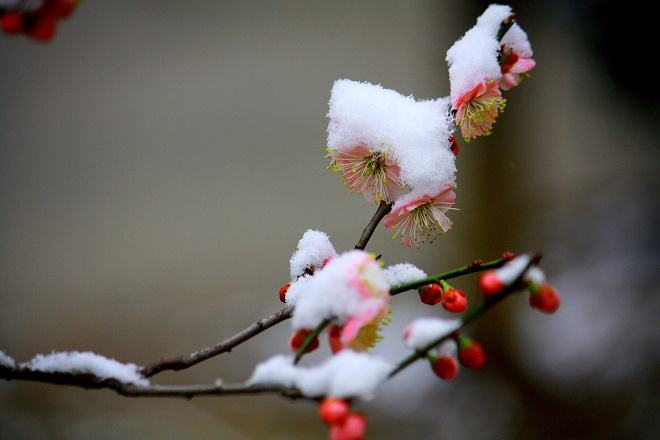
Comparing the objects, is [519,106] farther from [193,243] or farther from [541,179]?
[193,243]

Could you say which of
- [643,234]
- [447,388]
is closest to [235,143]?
[447,388]

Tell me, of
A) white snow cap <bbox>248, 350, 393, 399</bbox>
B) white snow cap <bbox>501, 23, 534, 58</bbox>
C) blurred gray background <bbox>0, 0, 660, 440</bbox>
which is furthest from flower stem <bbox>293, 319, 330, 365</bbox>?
blurred gray background <bbox>0, 0, 660, 440</bbox>

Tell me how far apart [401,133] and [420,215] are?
0.08 m

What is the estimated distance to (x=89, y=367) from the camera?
41 centimetres

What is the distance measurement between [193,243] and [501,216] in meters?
1.28

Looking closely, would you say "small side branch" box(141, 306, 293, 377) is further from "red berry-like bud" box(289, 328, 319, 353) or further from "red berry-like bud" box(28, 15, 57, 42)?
"red berry-like bud" box(28, 15, 57, 42)

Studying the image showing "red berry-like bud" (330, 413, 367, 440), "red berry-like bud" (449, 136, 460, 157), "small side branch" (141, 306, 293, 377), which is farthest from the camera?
"red berry-like bud" (449, 136, 460, 157)

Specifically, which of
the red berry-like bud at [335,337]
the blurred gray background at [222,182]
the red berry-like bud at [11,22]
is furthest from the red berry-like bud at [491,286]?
the blurred gray background at [222,182]

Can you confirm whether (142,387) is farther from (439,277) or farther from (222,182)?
(222,182)

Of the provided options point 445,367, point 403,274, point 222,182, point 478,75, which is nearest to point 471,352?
point 445,367

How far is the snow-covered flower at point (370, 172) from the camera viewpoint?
51 cm

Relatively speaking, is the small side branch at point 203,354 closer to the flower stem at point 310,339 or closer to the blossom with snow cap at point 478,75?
the flower stem at point 310,339

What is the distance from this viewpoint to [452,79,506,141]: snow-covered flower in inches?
20.1

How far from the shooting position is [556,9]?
8.10ft
